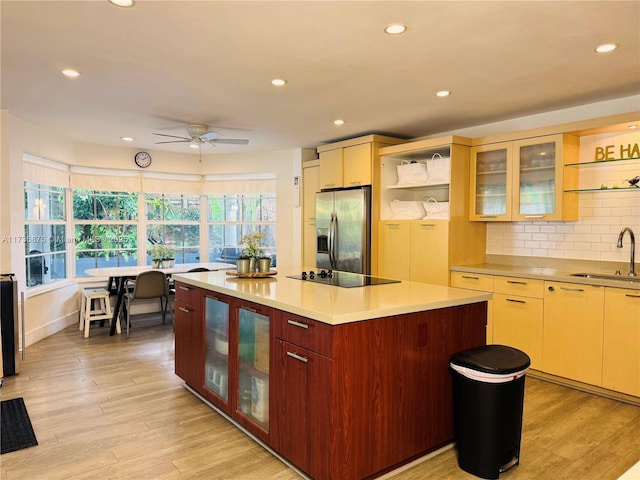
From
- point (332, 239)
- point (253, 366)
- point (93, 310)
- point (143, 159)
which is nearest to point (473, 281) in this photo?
point (332, 239)

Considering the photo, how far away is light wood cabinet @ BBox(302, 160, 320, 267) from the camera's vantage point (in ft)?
20.0

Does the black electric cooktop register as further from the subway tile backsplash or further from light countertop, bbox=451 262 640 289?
the subway tile backsplash

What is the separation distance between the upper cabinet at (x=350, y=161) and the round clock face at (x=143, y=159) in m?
2.71

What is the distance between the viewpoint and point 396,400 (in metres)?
2.27

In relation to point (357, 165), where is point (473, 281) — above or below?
below

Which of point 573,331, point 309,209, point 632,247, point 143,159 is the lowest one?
point 573,331

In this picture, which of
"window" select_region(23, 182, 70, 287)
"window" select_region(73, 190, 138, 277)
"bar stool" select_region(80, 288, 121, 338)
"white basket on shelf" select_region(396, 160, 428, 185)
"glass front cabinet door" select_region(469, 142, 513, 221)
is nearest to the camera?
"glass front cabinet door" select_region(469, 142, 513, 221)

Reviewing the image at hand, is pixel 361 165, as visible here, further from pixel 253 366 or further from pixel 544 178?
pixel 253 366

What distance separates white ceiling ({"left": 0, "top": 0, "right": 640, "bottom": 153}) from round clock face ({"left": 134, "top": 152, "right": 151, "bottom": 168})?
178 centimetres

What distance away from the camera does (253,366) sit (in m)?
2.69

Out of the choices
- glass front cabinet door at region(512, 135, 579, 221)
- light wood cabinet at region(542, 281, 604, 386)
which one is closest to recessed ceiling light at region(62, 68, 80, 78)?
glass front cabinet door at region(512, 135, 579, 221)

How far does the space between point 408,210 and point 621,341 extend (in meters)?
2.33

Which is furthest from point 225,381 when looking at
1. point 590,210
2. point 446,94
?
point 590,210

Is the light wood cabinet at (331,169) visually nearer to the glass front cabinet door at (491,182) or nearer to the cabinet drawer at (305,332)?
the glass front cabinet door at (491,182)
